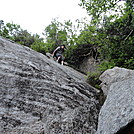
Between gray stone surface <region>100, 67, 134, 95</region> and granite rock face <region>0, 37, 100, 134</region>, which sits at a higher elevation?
gray stone surface <region>100, 67, 134, 95</region>

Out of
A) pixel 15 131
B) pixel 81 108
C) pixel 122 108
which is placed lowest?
pixel 15 131

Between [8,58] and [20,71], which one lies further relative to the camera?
[8,58]

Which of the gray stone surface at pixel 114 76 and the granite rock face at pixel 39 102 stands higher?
the gray stone surface at pixel 114 76

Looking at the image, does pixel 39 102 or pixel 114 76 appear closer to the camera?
pixel 39 102

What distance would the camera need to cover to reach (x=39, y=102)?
4.83m

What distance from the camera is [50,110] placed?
15.5ft

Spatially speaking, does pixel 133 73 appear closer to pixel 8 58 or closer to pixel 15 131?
pixel 15 131

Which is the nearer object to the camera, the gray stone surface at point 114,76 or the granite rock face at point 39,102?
the granite rock face at point 39,102

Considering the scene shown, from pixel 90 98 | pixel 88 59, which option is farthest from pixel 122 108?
pixel 88 59

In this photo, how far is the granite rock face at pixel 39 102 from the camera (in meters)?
4.10

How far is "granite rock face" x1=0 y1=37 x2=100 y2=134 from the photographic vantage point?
410 centimetres

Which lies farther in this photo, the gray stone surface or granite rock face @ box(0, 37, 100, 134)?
the gray stone surface

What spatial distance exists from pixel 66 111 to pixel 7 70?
9.41 feet

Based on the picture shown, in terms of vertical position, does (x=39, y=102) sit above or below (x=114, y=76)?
below
